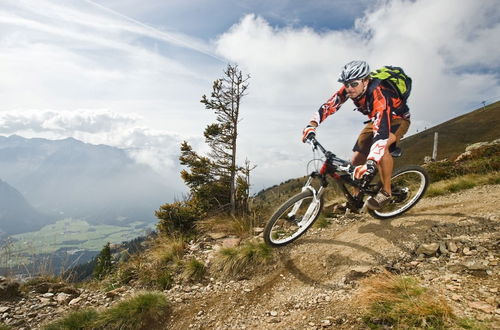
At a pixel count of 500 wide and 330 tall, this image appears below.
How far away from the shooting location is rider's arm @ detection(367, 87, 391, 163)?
4879mm

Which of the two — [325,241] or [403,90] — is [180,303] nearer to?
[325,241]

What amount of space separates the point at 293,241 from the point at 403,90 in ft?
12.6

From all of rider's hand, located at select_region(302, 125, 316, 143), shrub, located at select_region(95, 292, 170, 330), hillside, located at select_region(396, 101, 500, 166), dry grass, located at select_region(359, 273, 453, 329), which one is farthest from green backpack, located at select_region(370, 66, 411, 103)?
hillside, located at select_region(396, 101, 500, 166)

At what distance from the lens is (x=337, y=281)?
4.59 m

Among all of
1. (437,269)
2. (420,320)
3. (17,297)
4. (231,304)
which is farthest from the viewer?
(17,297)

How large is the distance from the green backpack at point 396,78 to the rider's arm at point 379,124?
0.34 m

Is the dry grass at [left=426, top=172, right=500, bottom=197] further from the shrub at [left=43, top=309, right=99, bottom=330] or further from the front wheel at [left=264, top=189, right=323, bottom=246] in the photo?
the shrub at [left=43, top=309, right=99, bottom=330]

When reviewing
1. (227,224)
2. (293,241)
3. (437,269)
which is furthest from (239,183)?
(437,269)

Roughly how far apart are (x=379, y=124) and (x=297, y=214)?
2.41 metres

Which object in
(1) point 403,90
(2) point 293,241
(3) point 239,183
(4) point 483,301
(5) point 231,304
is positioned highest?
(1) point 403,90

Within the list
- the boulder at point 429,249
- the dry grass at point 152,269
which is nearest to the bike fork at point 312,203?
the boulder at point 429,249

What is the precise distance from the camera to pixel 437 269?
423 cm

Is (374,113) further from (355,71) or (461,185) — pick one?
(461,185)

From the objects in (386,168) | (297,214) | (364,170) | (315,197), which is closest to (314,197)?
(315,197)
